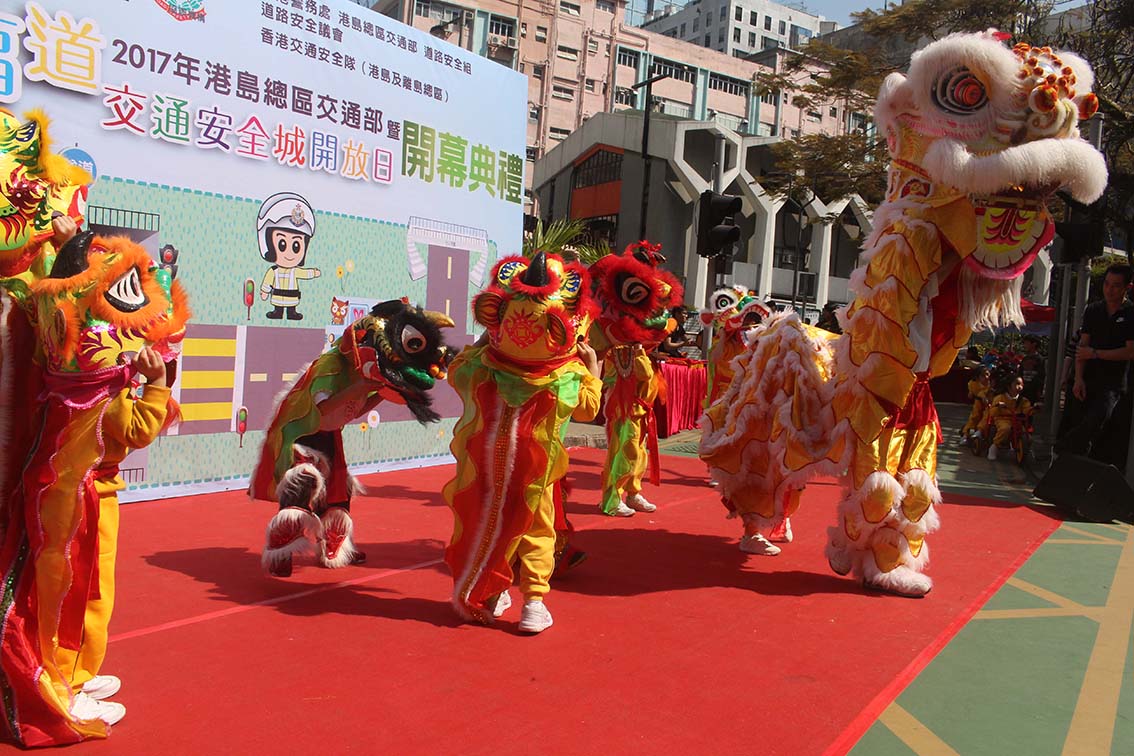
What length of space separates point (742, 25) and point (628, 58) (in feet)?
59.4

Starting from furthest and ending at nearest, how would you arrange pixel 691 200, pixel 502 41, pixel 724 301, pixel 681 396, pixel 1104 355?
pixel 502 41 < pixel 691 200 < pixel 681 396 < pixel 724 301 < pixel 1104 355

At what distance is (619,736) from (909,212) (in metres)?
3.10

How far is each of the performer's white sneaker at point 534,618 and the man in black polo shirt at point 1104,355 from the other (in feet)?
18.8

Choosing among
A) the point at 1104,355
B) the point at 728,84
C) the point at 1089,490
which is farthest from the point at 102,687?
the point at 728,84

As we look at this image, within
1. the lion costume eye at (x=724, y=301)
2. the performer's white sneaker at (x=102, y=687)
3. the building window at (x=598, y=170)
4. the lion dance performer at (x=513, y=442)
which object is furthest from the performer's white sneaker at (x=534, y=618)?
the building window at (x=598, y=170)

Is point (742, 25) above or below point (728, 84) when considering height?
above

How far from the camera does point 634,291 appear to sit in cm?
575

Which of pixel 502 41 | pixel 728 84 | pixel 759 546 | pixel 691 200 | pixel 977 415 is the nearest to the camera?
pixel 759 546

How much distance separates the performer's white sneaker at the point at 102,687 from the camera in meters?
2.97

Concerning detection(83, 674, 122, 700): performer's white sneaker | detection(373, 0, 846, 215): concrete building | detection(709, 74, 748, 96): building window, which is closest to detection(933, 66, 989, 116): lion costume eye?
detection(83, 674, 122, 700): performer's white sneaker

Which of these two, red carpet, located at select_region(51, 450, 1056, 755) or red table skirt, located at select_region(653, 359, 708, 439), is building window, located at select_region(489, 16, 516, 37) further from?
red carpet, located at select_region(51, 450, 1056, 755)

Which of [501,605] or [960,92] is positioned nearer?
[501,605]

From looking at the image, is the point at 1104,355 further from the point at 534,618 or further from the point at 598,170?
the point at 598,170

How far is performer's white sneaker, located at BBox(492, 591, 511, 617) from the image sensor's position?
4125 mm
